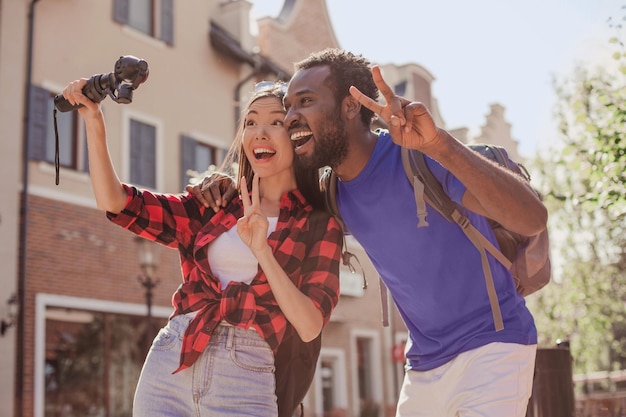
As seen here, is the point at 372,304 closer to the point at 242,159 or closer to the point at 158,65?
the point at 158,65

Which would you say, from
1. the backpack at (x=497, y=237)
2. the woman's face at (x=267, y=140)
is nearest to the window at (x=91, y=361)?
the woman's face at (x=267, y=140)

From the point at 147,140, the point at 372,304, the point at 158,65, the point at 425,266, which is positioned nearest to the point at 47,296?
the point at 147,140

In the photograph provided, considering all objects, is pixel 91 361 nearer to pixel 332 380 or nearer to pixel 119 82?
pixel 332 380

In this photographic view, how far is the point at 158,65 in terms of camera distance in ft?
55.3

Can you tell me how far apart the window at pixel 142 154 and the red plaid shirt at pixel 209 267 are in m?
12.6

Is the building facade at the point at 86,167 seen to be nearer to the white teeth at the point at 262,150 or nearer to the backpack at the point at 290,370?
the white teeth at the point at 262,150

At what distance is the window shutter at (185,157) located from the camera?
1689 centimetres

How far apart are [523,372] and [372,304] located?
19305mm

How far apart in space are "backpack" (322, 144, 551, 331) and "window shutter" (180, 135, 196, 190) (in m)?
13.9

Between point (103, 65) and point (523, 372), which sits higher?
point (103, 65)

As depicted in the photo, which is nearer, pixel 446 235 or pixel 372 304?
pixel 446 235

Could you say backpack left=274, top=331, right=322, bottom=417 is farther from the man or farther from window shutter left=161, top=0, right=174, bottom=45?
window shutter left=161, top=0, right=174, bottom=45

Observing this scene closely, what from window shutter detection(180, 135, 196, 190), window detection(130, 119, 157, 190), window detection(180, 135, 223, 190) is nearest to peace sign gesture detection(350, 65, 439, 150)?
window detection(130, 119, 157, 190)

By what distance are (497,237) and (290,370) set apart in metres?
0.85
